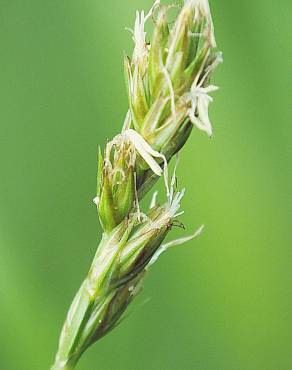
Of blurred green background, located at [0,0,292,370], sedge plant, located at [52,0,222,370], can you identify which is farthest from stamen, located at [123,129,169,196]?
blurred green background, located at [0,0,292,370]

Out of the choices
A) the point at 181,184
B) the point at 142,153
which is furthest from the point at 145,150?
the point at 181,184

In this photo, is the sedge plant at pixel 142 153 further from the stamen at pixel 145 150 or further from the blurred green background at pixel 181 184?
the blurred green background at pixel 181 184

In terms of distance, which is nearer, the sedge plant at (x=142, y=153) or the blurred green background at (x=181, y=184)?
the sedge plant at (x=142, y=153)

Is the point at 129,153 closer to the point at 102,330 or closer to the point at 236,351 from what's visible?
the point at 102,330

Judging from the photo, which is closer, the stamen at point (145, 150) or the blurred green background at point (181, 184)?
the stamen at point (145, 150)

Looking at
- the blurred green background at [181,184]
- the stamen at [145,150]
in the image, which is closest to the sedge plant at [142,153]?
the stamen at [145,150]

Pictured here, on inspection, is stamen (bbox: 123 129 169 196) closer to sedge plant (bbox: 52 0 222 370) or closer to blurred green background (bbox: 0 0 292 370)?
sedge plant (bbox: 52 0 222 370)
